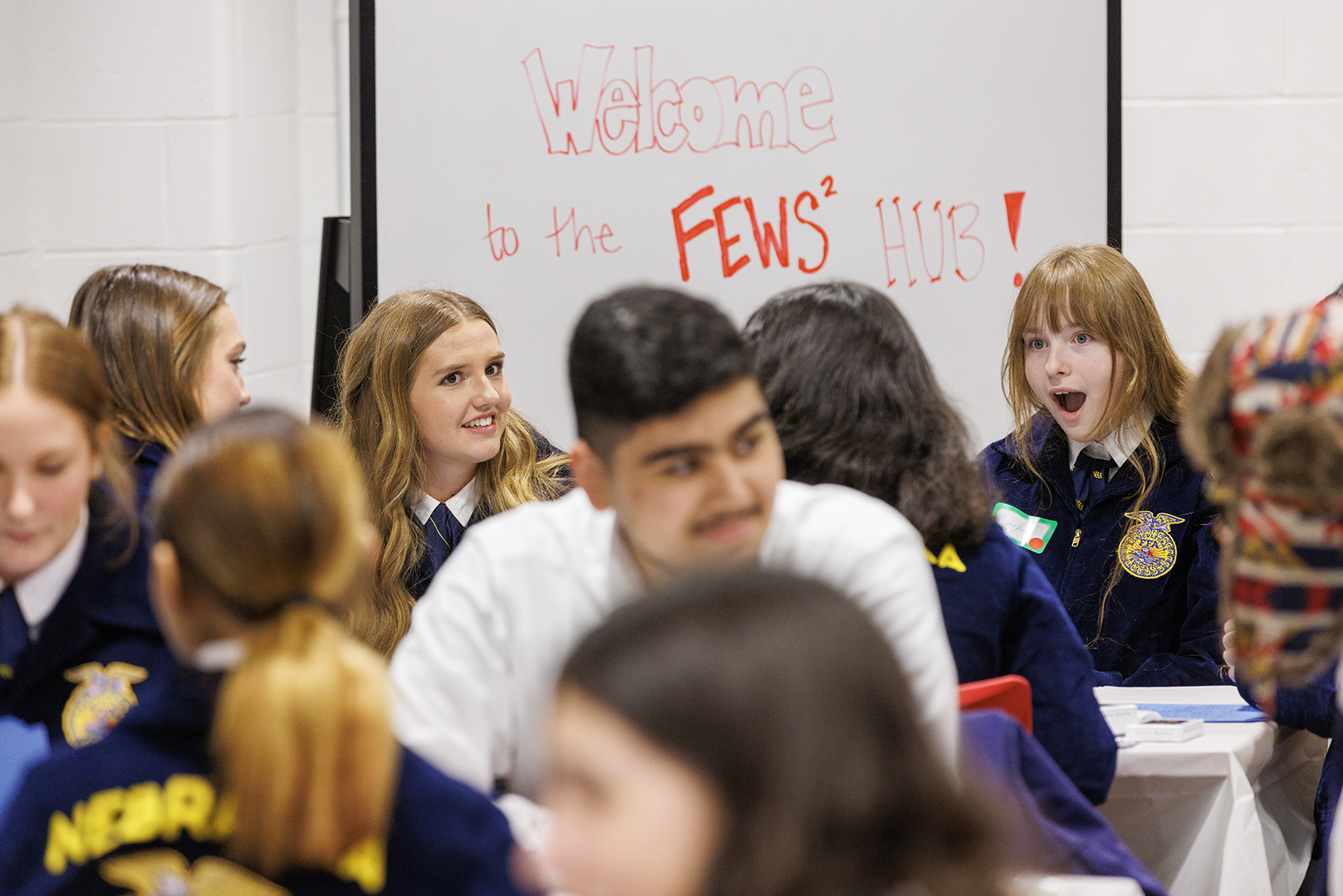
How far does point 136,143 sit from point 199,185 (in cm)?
18

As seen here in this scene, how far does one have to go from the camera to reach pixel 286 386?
3.51 meters

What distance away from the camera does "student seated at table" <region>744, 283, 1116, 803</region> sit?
1729mm

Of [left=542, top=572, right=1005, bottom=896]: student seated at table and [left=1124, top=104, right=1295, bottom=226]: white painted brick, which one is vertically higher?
[left=1124, top=104, right=1295, bottom=226]: white painted brick

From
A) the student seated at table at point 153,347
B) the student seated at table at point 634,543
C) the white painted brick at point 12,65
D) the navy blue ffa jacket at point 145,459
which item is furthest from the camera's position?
the white painted brick at point 12,65

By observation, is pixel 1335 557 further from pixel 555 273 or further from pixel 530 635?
pixel 555 273

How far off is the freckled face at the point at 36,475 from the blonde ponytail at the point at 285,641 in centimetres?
36

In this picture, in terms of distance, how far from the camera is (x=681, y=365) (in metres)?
1.37

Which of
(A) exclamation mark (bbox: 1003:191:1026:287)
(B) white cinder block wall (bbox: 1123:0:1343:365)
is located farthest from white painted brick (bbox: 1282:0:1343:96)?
(A) exclamation mark (bbox: 1003:191:1026:287)

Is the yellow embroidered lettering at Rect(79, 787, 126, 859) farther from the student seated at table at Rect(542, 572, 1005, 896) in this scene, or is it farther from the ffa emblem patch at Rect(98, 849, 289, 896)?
the student seated at table at Rect(542, 572, 1005, 896)

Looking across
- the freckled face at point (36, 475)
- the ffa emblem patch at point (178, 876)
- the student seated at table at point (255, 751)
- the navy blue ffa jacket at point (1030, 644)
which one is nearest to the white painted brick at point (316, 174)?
the freckled face at point (36, 475)

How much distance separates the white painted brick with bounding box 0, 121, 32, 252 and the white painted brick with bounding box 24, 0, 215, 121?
74 mm

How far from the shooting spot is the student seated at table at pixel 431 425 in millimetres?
2523

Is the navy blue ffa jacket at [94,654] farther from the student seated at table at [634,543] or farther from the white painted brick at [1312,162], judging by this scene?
the white painted brick at [1312,162]

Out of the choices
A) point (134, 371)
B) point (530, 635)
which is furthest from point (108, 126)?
point (530, 635)
